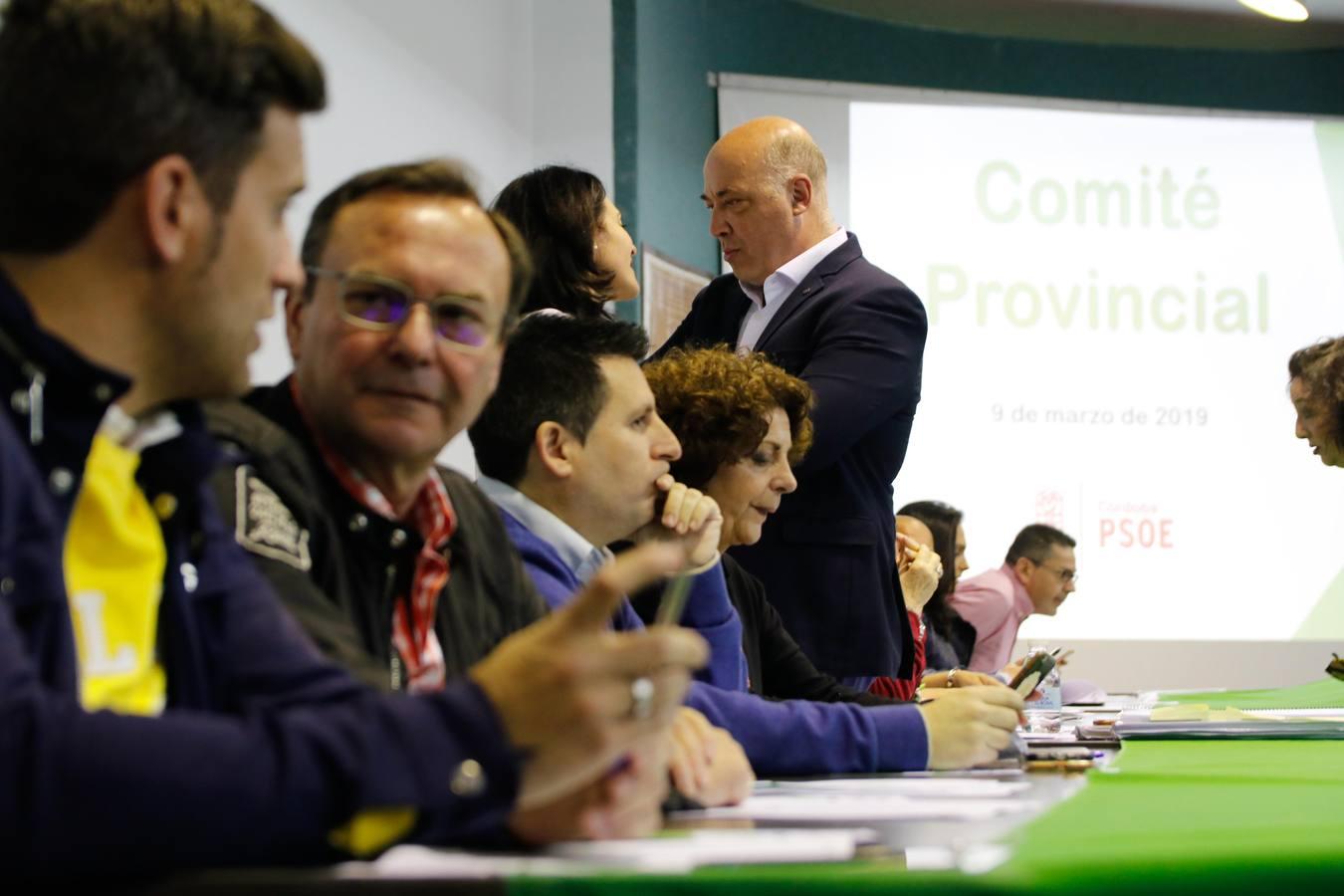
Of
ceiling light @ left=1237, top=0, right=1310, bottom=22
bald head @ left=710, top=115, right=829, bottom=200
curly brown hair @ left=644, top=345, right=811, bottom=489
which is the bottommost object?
curly brown hair @ left=644, top=345, right=811, bottom=489

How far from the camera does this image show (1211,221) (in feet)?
22.7

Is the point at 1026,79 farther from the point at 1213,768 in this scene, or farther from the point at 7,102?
the point at 7,102

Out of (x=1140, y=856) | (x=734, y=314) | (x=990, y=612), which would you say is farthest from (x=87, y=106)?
(x=990, y=612)

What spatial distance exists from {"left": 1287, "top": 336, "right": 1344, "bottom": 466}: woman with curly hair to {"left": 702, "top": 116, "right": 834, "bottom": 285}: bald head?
1.32 meters

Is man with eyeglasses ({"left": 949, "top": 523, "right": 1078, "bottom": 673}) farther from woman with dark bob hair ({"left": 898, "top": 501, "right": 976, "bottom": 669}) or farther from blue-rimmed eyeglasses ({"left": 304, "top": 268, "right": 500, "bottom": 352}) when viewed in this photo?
blue-rimmed eyeglasses ({"left": 304, "top": 268, "right": 500, "bottom": 352})

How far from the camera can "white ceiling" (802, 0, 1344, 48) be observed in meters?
7.09

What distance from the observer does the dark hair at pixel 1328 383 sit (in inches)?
155

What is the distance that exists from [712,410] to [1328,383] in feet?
6.63

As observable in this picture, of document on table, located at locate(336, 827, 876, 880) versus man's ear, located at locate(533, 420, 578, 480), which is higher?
man's ear, located at locate(533, 420, 578, 480)

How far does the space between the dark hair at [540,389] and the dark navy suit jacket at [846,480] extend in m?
0.94

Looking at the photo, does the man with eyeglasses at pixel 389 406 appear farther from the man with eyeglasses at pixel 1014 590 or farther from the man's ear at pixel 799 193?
the man with eyeglasses at pixel 1014 590

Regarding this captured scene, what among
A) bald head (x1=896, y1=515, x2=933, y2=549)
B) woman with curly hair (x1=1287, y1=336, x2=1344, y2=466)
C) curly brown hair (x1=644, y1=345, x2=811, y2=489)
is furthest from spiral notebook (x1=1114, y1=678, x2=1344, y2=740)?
bald head (x1=896, y1=515, x2=933, y2=549)

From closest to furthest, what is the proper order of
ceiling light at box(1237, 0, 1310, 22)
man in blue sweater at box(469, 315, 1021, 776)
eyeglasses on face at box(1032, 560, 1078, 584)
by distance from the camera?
man in blue sweater at box(469, 315, 1021, 776) → ceiling light at box(1237, 0, 1310, 22) → eyeglasses on face at box(1032, 560, 1078, 584)

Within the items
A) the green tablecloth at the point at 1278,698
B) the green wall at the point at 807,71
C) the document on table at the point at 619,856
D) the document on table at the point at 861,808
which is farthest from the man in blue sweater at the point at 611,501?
the green wall at the point at 807,71
